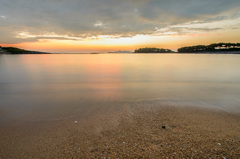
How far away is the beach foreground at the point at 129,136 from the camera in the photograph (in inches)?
90.5

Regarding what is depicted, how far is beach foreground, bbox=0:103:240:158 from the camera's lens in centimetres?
230

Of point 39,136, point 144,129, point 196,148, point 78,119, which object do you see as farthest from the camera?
point 78,119

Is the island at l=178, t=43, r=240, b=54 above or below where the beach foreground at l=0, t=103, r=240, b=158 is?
above

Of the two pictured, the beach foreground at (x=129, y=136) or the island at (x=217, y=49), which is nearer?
the beach foreground at (x=129, y=136)

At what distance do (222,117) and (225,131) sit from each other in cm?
95

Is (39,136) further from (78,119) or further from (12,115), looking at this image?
(12,115)

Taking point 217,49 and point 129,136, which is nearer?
point 129,136

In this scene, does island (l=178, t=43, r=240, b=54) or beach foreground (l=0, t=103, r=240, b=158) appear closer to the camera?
beach foreground (l=0, t=103, r=240, b=158)

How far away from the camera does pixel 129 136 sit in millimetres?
2752

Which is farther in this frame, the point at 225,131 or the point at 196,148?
the point at 225,131

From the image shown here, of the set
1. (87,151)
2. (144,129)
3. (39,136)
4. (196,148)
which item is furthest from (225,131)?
(39,136)

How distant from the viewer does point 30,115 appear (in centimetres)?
390

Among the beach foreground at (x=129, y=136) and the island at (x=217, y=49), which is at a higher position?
the island at (x=217, y=49)

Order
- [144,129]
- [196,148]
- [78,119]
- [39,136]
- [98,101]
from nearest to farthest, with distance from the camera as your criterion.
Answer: [196,148]
[39,136]
[144,129]
[78,119]
[98,101]
